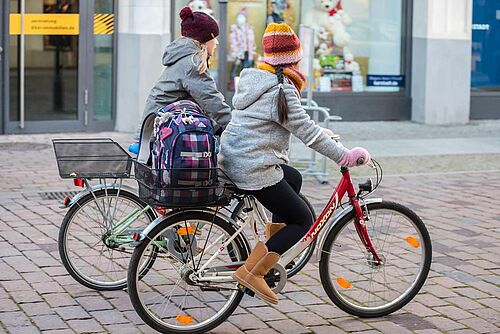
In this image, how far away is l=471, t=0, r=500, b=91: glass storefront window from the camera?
16047 mm

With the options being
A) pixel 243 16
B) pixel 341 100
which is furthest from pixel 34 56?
pixel 341 100

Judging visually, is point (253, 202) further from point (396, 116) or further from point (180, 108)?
point (396, 116)

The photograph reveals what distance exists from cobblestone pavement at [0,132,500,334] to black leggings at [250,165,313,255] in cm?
48

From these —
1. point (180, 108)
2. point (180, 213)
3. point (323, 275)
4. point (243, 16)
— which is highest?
point (243, 16)

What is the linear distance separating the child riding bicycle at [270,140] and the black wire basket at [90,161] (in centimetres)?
73

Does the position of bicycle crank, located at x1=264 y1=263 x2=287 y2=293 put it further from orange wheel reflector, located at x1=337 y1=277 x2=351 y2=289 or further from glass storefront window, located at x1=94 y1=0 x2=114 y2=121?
glass storefront window, located at x1=94 y1=0 x2=114 y2=121

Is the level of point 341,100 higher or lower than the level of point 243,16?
lower

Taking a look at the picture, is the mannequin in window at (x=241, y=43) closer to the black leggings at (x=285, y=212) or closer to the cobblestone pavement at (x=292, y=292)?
the cobblestone pavement at (x=292, y=292)

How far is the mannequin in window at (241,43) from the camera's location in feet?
48.3

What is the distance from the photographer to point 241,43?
580 inches

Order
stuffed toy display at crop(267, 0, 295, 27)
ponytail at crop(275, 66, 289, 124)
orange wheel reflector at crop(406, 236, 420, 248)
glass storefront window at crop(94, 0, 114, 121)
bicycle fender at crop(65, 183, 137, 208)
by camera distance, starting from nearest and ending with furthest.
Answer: ponytail at crop(275, 66, 289, 124) → orange wheel reflector at crop(406, 236, 420, 248) → bicycle fender at crop(65, 183, 137, 208) → glass storefront window at crop(94, 0, 114, 121) → stuffed toy display at crop(267, 0, 295, 27)

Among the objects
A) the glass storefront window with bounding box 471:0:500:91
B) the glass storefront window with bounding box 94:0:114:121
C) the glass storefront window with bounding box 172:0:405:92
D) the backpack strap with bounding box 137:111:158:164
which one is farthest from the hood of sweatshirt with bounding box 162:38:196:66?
the glass storefront window with bounding box 471:0:500:91

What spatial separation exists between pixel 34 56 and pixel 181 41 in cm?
709

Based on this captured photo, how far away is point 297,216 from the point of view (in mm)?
5820
